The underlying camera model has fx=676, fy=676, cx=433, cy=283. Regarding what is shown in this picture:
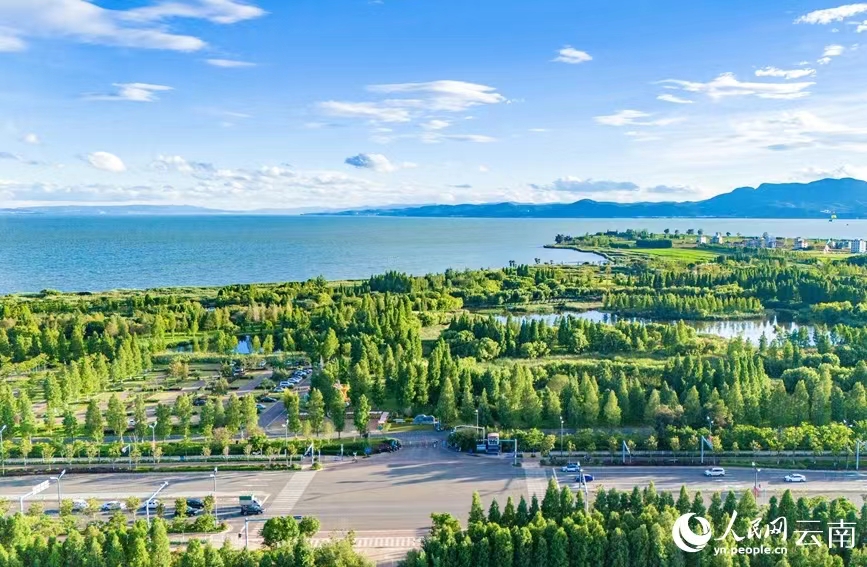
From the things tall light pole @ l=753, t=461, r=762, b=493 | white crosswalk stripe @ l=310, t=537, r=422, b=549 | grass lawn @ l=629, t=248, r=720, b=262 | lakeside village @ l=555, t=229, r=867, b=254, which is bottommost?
white crosswalk stripe @ l=310, t=537, r=422, b=549

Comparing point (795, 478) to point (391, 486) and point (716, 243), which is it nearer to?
point (391, 486)

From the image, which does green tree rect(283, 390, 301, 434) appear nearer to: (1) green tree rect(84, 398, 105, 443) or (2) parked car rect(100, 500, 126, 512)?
(2) parked car rect(100, 500, 126, 512)

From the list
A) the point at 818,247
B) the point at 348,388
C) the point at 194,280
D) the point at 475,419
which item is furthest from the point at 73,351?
the point at 818,247

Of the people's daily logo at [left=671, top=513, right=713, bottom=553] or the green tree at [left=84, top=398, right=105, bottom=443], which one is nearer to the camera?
the people's daily logo at [left=671, top=513, right=713, bottom=553]

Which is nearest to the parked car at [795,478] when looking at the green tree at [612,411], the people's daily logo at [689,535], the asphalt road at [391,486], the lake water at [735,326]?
the asphalt road at [391,486]

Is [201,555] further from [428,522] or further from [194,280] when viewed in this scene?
[194,280]

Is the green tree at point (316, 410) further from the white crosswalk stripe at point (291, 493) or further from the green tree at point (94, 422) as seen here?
the green tree at point (94, 422)

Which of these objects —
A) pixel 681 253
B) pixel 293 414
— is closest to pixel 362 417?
pixel 293 414

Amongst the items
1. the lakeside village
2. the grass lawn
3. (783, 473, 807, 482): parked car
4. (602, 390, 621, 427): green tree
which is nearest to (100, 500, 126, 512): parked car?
(602, 390, 621, 427): green tree
